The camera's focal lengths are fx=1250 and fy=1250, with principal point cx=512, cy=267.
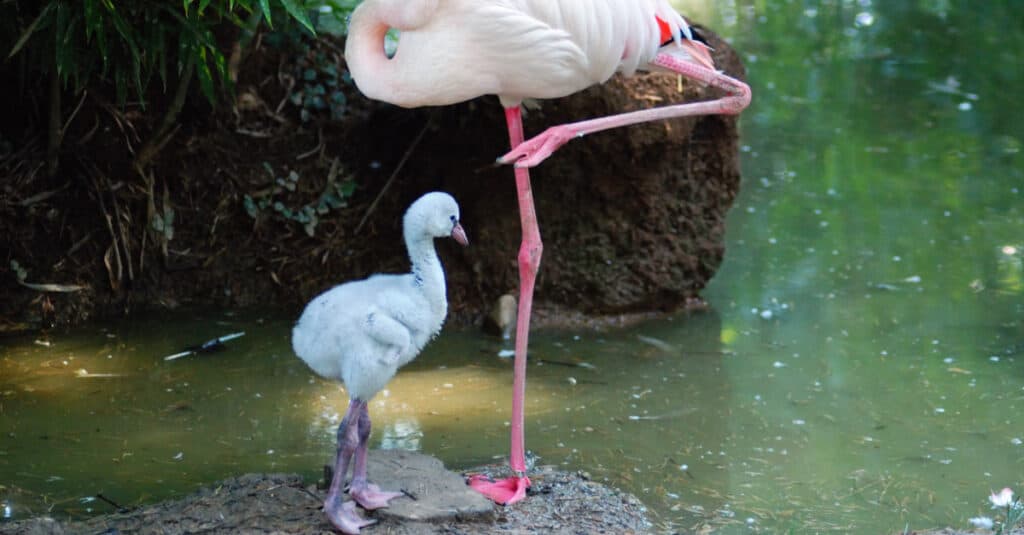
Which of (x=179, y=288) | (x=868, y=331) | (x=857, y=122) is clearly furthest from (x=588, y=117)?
(x=857, y=122)

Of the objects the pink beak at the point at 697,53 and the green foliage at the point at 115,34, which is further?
the green foliage at the point at 115,34

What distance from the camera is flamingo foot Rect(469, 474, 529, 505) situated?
13.1 feet

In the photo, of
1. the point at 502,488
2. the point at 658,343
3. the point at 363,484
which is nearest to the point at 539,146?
the point at 502,488

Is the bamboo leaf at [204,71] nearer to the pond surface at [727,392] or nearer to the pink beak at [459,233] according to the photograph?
the pond surface at [727,392]

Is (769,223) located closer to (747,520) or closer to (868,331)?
(868,331)

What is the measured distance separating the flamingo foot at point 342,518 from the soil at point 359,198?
2484mm

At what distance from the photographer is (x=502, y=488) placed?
13.4ft

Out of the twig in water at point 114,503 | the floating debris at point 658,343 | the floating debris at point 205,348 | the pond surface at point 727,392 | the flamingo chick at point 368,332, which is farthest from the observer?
the floating debris at point 658,343

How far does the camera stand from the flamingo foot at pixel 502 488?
3999 mm

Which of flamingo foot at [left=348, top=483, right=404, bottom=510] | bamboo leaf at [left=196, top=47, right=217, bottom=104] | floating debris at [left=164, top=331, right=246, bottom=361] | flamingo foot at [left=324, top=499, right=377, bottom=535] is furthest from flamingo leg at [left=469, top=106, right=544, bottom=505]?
floating debris at [left=164, top=331, right=246, bottom=361]

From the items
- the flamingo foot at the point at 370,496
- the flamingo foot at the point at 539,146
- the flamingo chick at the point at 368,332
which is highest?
the flamingo foot at the point at 539,146

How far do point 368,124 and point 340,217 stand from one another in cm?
48

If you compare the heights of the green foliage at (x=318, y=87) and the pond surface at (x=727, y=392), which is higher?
the green foliage at (x=318, y=87)

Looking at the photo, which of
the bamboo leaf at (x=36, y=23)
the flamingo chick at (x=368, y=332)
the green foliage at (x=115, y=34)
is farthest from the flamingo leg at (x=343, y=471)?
the bamboo leaf at (x=36, y=23)
